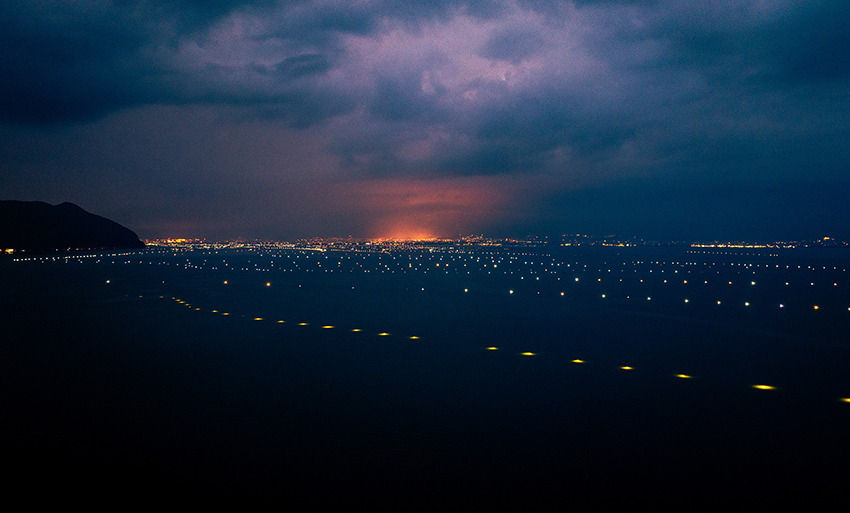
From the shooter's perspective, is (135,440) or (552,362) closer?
(135,440)

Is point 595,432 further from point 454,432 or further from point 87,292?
point 87,292

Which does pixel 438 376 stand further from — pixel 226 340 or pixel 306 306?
pixel 306 306

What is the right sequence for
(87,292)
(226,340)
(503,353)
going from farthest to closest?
(87,292)
(226,340)
(503,353)

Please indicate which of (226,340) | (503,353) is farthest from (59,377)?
(503,353)

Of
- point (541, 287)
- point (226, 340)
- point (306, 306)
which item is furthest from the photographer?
point (541, 287)

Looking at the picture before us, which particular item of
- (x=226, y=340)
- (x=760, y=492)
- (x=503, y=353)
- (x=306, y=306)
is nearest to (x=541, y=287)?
(x=306, y=306)

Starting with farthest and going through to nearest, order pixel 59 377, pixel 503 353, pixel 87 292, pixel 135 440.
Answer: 1. pixel 87 292
2. pixel 503 353
3. pixel 59 377
4. pixel 135 440
